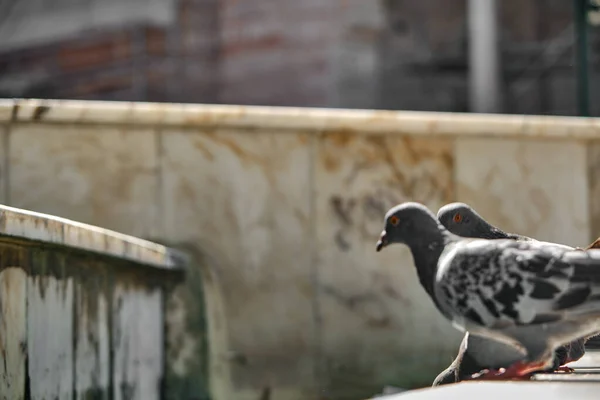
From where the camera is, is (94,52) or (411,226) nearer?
(411,226)

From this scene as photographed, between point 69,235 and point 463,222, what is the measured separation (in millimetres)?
1986

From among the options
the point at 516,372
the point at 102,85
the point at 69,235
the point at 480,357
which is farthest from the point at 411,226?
the point at 102,85

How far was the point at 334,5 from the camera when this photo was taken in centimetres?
1505

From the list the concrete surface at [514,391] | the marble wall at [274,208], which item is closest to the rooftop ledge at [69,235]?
the marble wall at [274,208]

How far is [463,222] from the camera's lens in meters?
4.54

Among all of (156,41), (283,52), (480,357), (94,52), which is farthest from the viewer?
(94,52)

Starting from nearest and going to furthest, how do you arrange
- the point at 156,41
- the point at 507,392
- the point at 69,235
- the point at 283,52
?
the point at 507,392 < the point at 69,235 < the point at 283,52 < the point at 156,41

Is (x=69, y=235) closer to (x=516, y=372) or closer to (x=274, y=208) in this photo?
(x=516, y=372)

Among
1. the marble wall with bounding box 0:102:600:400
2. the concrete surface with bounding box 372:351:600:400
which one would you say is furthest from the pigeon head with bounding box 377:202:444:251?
the marble wall with bounding box 0:102:600:400

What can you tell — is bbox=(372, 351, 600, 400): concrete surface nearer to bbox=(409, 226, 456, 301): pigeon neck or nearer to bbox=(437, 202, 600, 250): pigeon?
bbox=(409, 226, 456, 301): pigeon neck

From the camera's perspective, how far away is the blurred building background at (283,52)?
597 inches

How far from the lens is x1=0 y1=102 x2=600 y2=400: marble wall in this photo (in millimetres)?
8227

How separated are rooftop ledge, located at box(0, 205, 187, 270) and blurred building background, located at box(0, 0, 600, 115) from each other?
8.14 meters

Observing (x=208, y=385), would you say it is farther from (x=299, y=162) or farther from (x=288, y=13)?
(x=288, y=13)
